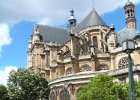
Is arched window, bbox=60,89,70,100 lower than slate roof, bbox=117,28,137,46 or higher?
lower

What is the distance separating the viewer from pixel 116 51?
4903 cm

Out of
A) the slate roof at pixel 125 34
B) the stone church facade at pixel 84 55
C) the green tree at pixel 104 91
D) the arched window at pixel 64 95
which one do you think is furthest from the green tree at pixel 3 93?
the slate roof at pixel 125 34

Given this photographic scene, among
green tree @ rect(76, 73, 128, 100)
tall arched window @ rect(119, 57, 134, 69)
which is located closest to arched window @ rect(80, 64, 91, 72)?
tall arched window @ rect(119, 57, 134, 69)

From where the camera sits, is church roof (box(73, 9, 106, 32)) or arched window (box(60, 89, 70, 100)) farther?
church roof (box(73, 9, 106, 32))

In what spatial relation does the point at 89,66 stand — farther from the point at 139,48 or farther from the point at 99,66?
the point at 139,48

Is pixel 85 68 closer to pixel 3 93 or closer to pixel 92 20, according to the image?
pixel 3 93

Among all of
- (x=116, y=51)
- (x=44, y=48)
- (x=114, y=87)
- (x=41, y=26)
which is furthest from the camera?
(x=41, y=26)

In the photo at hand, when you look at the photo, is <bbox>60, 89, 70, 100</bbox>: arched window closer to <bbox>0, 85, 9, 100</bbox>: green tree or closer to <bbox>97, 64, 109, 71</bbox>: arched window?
<bbox>97, 64, 109, 71</bbox>: arched window

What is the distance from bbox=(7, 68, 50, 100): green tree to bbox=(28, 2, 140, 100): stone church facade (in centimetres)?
461

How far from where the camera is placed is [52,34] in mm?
73500

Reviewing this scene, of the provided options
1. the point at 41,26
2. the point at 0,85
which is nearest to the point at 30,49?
the point at 41,26

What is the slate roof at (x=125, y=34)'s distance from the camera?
52287 mm

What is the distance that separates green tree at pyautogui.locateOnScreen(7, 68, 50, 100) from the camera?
45.5m

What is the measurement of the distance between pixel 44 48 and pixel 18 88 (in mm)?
23631
